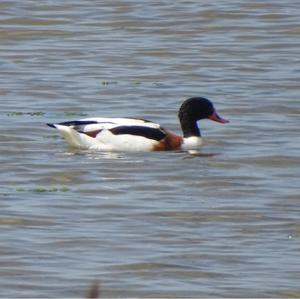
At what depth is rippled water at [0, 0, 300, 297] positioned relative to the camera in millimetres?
10352

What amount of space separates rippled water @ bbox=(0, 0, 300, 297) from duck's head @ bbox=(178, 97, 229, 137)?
0.71ft

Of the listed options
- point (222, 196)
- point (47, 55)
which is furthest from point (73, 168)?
point (47, 55)

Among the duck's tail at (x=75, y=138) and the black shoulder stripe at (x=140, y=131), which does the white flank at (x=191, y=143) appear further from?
the duck's tail at (x=75, y=138)

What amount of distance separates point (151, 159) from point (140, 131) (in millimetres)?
341

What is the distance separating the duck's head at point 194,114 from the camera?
15.4 m

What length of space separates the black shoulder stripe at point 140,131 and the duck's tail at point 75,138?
0.85 feet

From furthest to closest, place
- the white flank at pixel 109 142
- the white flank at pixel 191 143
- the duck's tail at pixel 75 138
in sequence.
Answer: the white flank at pixel 191 143
the white flank at pixel 109 142
the duck's tail at pixel 75 138

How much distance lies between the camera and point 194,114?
15.5 m

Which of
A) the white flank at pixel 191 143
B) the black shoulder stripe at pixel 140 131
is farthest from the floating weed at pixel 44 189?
the white flank at pixel 191 143

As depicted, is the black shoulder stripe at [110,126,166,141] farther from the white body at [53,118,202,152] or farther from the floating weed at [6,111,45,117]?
the floating weed at [6,111,45,117]

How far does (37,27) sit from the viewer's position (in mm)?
22016

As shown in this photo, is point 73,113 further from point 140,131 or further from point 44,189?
point 44,189

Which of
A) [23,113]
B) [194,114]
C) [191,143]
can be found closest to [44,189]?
[191,143]

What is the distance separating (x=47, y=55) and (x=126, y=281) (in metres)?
10.2
